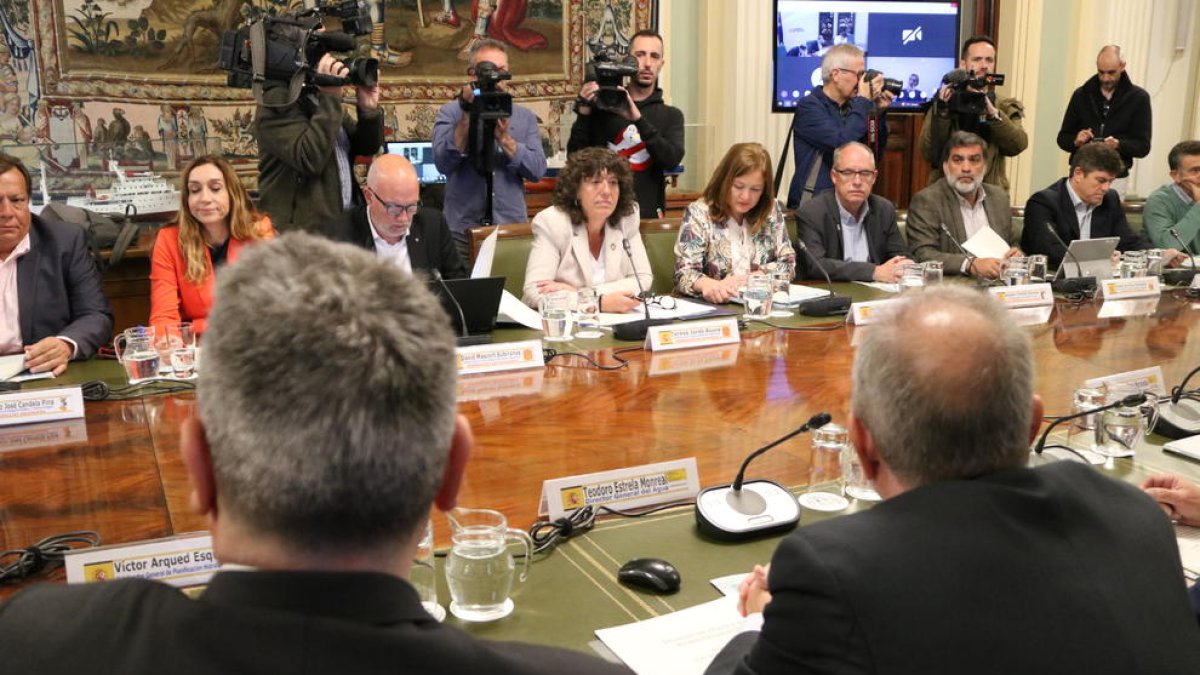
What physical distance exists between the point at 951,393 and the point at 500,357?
1766mm

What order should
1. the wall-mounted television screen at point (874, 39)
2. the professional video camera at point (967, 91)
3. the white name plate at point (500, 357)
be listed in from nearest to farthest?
1. the white name plate at point (500, 357)
2. the professional video camera at point (967, 91)
3. the wall-mounted television screen at point (874, 39)

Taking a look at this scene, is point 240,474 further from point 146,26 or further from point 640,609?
point 146,26

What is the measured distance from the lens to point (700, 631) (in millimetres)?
1358

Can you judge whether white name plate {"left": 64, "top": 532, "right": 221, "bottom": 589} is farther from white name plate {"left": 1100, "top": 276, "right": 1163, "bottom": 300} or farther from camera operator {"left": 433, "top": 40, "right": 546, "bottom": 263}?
white name plate {"left": 1100, "top": 276, "right": 1163, "bottom": 300}

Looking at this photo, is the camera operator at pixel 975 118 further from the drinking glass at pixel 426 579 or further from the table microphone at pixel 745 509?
the drinking glass at pixel 426 579

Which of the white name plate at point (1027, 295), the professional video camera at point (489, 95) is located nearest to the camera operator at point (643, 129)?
the professional video camera at point (489, 95)

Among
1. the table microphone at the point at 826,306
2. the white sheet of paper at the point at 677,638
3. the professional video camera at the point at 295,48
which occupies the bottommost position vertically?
the white sheet of paper at the point at 677,638

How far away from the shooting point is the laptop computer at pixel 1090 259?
13.4 ft

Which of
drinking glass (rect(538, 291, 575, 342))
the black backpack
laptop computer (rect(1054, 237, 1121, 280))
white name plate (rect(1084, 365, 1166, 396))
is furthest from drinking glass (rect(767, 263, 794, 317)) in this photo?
the black backpack

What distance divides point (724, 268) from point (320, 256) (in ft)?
11.1

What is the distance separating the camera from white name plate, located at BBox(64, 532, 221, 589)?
1405mm

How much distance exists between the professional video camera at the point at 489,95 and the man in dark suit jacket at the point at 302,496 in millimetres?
3361

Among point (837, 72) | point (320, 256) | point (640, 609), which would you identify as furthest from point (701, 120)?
point (320, 256)

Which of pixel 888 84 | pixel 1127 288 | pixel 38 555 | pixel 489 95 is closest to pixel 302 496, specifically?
pixel 38 555
